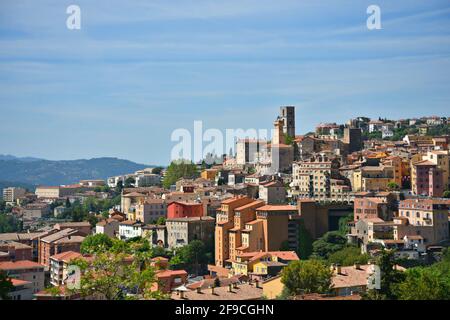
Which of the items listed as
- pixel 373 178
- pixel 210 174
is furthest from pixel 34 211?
pixel 373 178

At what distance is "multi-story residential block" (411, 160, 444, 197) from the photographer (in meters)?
19.0

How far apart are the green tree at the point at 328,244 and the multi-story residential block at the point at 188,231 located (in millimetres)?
3150

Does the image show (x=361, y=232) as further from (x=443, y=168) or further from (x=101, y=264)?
(x=101, y=264)

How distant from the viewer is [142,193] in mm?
25844

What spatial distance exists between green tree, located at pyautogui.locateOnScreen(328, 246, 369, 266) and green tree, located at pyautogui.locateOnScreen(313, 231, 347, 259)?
14.6 inches

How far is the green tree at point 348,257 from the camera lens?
1466cm

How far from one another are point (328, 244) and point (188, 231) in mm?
3881

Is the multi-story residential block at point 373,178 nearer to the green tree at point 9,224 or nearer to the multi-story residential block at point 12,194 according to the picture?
the green tree at point 9,224

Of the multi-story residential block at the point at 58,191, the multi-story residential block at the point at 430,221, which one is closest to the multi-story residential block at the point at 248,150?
the multi-story residential block at the point at 430,221

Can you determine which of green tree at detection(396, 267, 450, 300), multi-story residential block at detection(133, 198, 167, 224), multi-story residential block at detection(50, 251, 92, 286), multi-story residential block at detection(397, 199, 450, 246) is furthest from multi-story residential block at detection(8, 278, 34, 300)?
multi-story residential block at detection(397, 199, 450, 246)

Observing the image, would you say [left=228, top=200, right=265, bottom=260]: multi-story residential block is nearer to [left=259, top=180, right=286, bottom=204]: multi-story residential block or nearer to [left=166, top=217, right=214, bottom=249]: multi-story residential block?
[left=166, top=217, right=214, bottom=249]: multi-story residential block

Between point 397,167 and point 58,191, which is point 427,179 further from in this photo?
point 58,191
